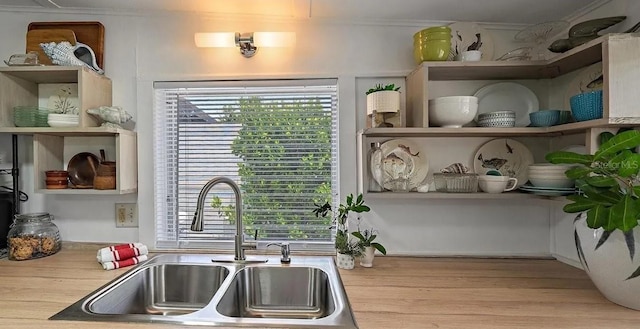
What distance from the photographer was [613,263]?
99 cm

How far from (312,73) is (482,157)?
2.95 feet

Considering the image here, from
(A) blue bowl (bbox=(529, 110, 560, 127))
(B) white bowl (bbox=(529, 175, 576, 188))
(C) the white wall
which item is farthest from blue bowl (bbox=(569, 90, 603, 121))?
(C) the white wall

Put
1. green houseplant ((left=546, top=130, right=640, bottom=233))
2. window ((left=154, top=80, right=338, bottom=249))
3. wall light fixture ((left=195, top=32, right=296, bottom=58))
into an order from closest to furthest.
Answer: green houseplant ((left=546, top=130, right=640, bottom=233))
wall light fixture ((left=195, top=32, right=296, bottom=58))
window ((left=154, top=80, right=338, bottom=249))

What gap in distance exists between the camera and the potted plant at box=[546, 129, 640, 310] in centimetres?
96

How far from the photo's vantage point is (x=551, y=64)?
4.41ft

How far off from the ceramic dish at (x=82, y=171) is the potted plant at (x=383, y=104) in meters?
1.33

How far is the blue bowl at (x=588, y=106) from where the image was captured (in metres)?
1.11

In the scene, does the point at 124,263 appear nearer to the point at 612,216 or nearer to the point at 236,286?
the point at 236,286

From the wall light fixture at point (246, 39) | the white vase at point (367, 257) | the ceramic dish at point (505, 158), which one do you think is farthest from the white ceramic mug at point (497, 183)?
the wall light fixture at point (246, 39)

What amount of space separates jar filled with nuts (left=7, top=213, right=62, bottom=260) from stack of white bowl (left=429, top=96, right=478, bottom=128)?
180cm

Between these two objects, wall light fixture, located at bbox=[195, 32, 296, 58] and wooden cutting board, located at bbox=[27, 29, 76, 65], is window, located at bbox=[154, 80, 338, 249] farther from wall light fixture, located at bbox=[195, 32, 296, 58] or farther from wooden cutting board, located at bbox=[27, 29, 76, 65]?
wooden cutting board, located at bbox=[27, 29, 76, 65]

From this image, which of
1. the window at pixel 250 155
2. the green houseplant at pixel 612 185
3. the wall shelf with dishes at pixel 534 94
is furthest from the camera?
the window at pixel 250 155

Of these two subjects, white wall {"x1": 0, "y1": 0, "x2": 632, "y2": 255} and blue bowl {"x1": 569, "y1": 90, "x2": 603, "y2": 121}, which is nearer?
blue bowl {"x1": 569, "y1": 90, "x2": 603, "y2": 121}

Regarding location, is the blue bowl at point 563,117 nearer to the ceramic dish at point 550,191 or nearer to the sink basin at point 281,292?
the ceramic dish at point 550,191
